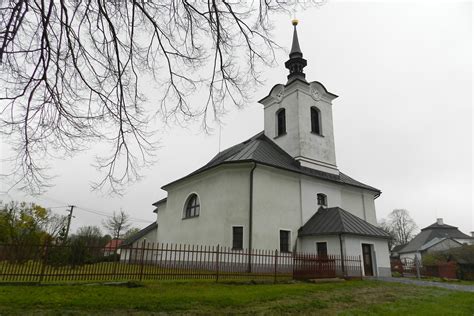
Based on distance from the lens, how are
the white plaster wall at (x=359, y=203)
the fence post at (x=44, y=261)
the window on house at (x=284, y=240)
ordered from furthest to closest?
1. the white plaster wall at (x=359, y=203)
2. the window on house at (x=284, y=240)
3. the fence post at (x=44, y=261)

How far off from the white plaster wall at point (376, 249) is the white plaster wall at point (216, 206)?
5.04m

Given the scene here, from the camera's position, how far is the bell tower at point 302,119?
66.5 ft

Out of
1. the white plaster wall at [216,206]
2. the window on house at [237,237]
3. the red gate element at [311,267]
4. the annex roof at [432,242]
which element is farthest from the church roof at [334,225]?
the annex roof at [432,242]

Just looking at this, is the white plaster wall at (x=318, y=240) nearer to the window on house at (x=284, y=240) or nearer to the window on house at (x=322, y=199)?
the window on house at (x=284, y=240)

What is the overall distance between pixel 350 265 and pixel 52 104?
14279 millimetres

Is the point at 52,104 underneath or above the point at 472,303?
above

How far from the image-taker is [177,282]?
10.3 metres

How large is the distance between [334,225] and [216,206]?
20.3ft

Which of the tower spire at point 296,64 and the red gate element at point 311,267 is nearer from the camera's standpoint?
the red gate element at point 311,267

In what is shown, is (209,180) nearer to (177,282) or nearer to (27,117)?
(177,282)

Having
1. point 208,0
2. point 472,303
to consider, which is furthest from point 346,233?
point 208,0

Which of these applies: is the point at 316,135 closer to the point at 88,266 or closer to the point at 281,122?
the point at 281,122

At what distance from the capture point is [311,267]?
13.0 meters

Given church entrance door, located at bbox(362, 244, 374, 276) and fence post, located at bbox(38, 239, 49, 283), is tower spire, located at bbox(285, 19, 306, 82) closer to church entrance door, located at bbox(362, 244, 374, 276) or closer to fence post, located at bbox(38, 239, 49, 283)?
church entrance door, located at bbox(362, 244, 374, 276)
